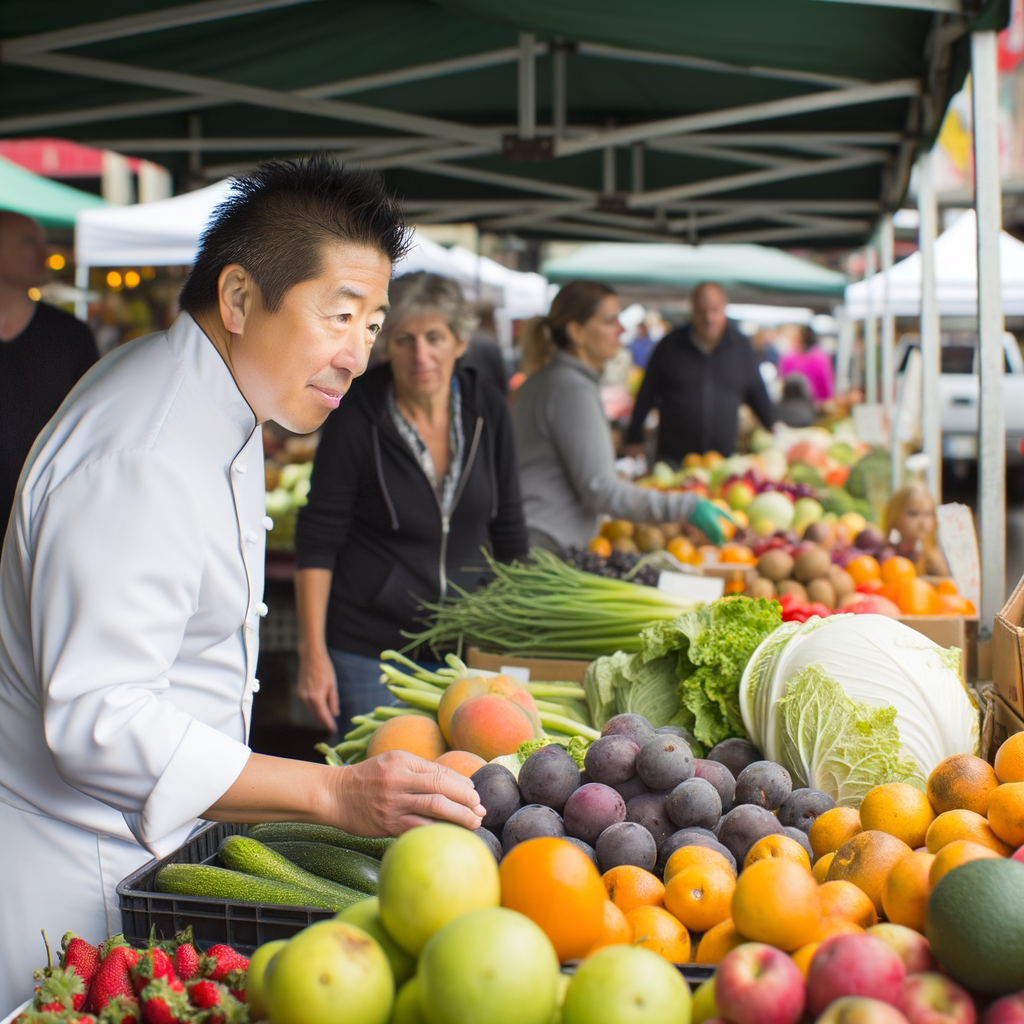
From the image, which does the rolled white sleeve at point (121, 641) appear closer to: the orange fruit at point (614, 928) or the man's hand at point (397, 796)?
the man's hand at point (397, 796)

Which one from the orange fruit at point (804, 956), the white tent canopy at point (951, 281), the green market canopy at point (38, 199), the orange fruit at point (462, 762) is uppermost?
the green market canopy at point (38, 199)

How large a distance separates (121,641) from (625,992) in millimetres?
795

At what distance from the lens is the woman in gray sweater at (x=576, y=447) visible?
4273mm

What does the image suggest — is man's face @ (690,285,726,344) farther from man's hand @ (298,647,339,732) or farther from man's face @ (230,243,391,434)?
man's face @ (230,243,391,434)

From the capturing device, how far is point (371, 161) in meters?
5.66

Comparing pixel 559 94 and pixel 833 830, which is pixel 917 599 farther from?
pixel 559 94

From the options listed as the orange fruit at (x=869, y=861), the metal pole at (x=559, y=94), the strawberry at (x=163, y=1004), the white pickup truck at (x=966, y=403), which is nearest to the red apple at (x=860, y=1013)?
the orange fruit at (x=869, y=861)

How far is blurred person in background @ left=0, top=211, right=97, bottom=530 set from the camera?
139 inches

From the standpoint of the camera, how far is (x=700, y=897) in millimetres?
1517

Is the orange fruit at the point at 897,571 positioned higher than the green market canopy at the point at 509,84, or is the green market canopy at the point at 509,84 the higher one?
the green market canopy at the point at 509,84

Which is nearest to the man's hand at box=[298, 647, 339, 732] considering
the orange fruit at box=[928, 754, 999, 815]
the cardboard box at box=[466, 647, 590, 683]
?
the cardboard box at box=[466, 647, 590, 683]

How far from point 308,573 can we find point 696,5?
81.6 inches

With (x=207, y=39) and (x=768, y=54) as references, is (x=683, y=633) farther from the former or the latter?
(x=207, y=39)

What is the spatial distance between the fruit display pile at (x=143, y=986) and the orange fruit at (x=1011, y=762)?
1174 millimetres
